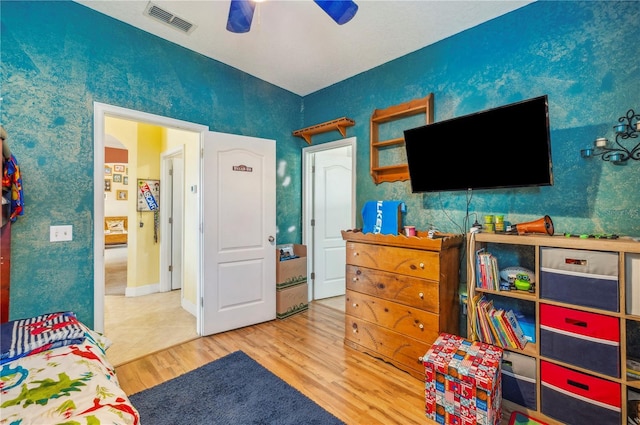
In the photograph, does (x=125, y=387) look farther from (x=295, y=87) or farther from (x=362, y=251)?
(x=295, y=87)

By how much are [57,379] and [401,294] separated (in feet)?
6.86

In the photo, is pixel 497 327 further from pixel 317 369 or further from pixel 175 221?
pixel 175 221

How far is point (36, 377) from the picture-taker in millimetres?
1210

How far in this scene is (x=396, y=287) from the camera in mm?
2379

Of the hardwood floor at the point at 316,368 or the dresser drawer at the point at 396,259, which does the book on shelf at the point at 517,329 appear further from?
the hardwood floor at the point at 316,368

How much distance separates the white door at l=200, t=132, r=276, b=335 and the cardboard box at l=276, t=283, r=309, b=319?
0.08 metres

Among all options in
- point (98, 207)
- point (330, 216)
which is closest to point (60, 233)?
point (98, 207)

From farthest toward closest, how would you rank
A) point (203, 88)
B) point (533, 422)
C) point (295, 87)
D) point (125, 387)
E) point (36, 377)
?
point (295, 87) < point (203, 88) < point (125, 387) < point (533, 422) < point (36, 377)

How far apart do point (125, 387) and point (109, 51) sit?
263 cm

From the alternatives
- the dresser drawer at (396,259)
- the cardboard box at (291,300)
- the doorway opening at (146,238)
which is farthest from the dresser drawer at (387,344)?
the doorway opening at (146,238)

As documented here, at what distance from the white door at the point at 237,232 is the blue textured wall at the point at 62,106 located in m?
0.75

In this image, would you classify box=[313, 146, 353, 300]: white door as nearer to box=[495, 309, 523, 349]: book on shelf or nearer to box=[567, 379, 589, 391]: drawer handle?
box=[495, 309, 523, 349]: book on shelf

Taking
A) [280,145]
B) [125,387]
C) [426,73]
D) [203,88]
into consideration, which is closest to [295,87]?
[280,145]

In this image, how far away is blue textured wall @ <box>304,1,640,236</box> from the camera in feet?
5.96
